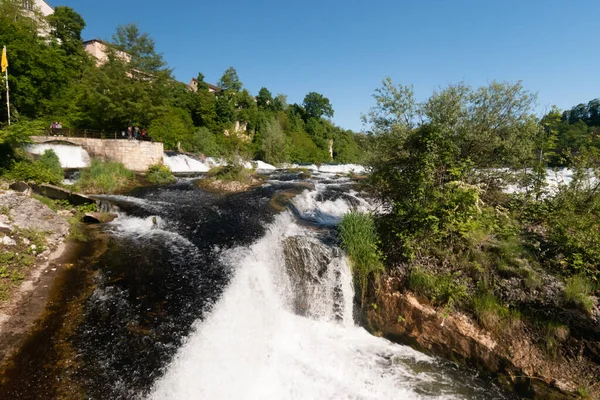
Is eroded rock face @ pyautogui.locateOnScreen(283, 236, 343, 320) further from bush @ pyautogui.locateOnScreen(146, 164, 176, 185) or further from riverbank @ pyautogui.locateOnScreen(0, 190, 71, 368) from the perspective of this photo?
bush @ pyautogui.locateOnScreen(146, 164, 176, 185)

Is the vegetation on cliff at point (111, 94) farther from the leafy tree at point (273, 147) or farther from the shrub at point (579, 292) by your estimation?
the shrub at point (579, 292)

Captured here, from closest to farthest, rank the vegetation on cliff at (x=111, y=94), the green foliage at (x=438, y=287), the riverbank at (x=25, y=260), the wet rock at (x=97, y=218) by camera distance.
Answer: the riverbank at (x=25, y=260) → the green foliage at (x=438, y=287) → the wet rock at (x=97, y=218) → the vegetation on cliff at (x=111, y=94)

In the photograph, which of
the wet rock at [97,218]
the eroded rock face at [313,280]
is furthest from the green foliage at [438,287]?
the wet rock at [97,218]

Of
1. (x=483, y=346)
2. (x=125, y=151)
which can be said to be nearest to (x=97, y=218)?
(x=483, y=346)

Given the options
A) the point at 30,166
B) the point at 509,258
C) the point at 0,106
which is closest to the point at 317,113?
the point at 0,106

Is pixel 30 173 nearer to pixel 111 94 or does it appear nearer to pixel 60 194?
pixel 60 194

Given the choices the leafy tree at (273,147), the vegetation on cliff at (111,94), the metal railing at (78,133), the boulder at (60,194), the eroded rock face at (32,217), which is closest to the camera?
the eroded rock face at (32,217)

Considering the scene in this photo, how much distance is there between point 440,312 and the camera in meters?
5.52

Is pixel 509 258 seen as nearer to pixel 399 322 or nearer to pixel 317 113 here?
pixel 399 322

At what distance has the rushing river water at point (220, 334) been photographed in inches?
161

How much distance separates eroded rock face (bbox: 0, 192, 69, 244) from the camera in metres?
7.64

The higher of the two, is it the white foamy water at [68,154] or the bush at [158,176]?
the white foamy water at [68,154]

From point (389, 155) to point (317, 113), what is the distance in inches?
2626

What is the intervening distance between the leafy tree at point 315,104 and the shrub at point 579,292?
6958 centimetres
